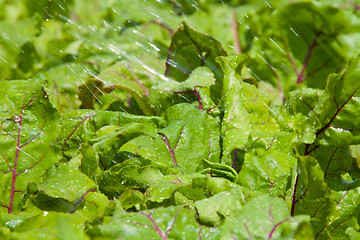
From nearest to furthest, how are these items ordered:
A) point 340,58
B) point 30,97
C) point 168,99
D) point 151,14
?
point 30,97
point 168,99
point 340,58
point 151,14

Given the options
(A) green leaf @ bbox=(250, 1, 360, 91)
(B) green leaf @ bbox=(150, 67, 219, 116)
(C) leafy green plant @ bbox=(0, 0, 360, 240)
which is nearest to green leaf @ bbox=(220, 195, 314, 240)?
(C) leafy green plant @ bbox=(0, 0, 360, 240)

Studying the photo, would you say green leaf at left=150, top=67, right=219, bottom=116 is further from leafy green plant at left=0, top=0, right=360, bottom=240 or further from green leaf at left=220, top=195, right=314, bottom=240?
green leaf at left=220, top=195, right=314, bottom=240

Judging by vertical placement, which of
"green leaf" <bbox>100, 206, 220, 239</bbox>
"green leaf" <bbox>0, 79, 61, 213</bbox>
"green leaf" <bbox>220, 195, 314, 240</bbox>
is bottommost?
"green leaf" <bbox>0, 79, 61, 213</bbox>

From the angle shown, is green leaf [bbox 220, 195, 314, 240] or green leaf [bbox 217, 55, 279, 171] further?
green leaf [bbox 217, 55, 279, 171]

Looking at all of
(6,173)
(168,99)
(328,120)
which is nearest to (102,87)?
(168,99)

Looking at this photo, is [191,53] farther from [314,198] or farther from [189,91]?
[314,198]

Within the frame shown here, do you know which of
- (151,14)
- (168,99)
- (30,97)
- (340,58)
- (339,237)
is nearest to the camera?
(339,237)

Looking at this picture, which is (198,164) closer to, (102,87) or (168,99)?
(168,99)

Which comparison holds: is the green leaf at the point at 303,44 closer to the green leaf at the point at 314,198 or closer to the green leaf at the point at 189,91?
the green leaf at the point at 189,91

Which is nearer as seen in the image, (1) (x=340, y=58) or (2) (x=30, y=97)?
(2) (x=30, y=97)

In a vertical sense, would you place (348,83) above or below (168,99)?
above
